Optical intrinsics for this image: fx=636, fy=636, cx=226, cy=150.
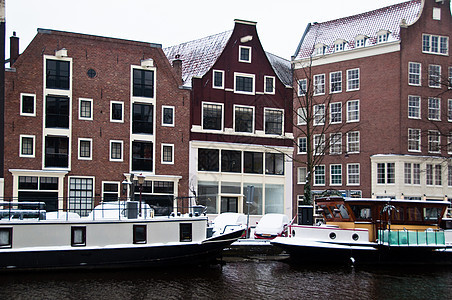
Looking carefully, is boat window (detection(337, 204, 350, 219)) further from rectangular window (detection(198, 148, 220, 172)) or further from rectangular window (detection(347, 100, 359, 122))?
rectangular window (detection(347, 100, 359, 122))

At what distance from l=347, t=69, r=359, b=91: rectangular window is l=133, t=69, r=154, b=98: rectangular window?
1997 cm

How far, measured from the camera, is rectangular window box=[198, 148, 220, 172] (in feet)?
140

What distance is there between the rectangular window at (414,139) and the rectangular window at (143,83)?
22457 millimetres

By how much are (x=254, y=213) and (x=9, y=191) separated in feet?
53.4

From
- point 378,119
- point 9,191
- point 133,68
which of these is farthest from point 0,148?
point 378,119

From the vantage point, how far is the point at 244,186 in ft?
144

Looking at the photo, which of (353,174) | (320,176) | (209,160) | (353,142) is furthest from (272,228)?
(320,176)

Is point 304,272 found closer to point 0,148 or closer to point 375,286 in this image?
point 375,286

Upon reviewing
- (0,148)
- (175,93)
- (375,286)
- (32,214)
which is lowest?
(375,286)

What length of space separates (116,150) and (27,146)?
5.47m

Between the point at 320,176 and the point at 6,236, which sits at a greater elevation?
the point at 320,176

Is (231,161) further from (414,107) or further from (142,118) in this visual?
(414,107)

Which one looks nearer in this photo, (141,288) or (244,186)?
(141,288)

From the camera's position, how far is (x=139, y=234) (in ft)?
88.8
